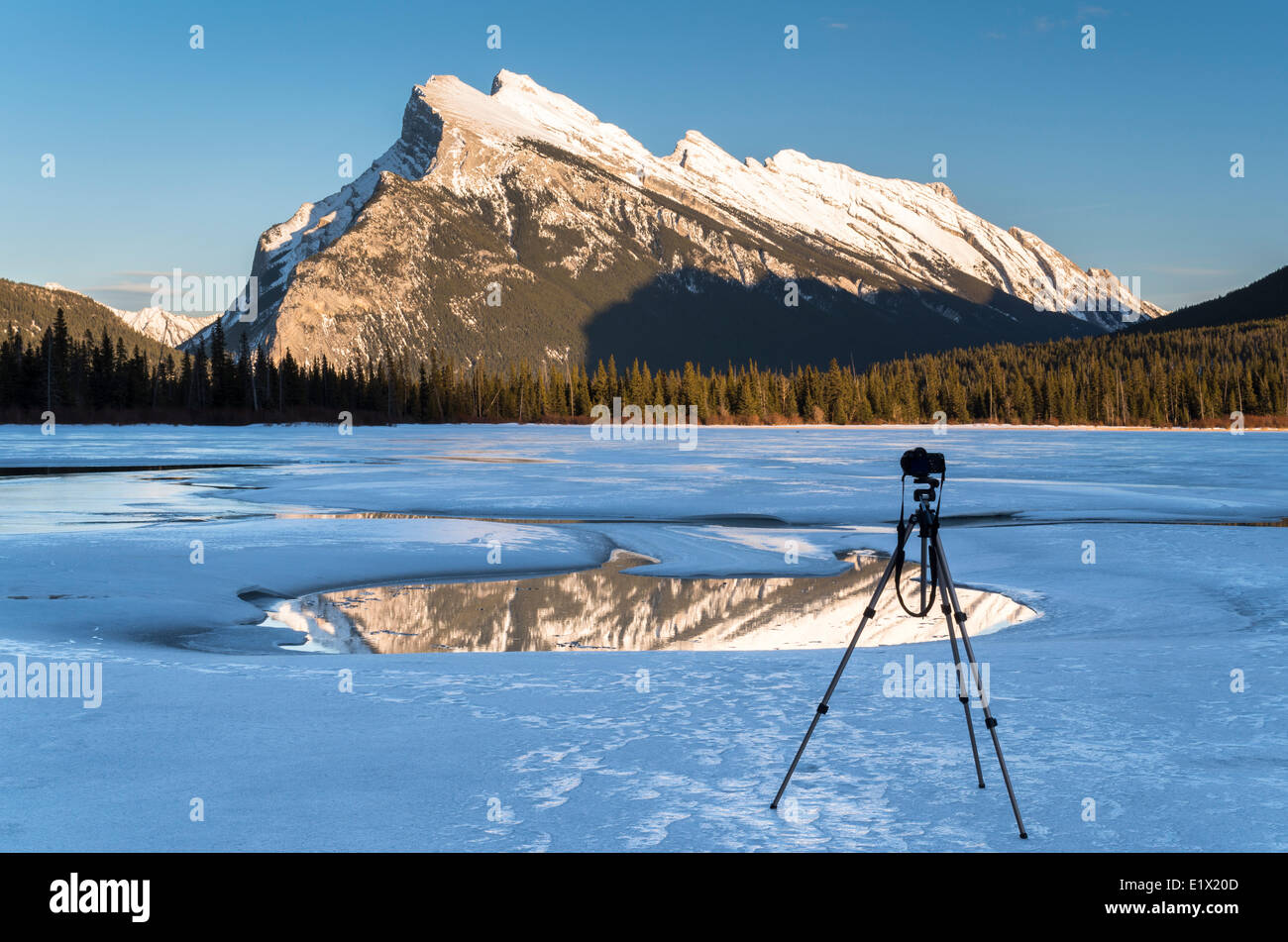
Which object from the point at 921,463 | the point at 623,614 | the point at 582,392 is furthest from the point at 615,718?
the point at 582,392

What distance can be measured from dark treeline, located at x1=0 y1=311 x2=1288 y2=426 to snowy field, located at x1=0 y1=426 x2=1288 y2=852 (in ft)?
380

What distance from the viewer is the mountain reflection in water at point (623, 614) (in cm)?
1291

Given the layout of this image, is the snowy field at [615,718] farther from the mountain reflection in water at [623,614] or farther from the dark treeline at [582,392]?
the dark treeline at [582,392]

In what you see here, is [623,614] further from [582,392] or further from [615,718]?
[582,392]

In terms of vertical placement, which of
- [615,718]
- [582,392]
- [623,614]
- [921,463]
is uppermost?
[582,392]

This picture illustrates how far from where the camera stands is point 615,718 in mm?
8094

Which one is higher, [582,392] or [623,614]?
[582,392]

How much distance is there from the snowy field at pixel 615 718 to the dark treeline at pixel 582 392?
115724 millimetres

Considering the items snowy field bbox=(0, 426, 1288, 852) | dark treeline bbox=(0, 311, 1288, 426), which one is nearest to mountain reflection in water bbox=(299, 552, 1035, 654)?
snowy field bbox=(0, 426, 1288, 852)

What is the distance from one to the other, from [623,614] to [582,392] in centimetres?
17647

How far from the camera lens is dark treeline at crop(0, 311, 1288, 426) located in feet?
414

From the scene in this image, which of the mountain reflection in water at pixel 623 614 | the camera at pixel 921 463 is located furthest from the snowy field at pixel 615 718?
the camera at pixel 921 463
